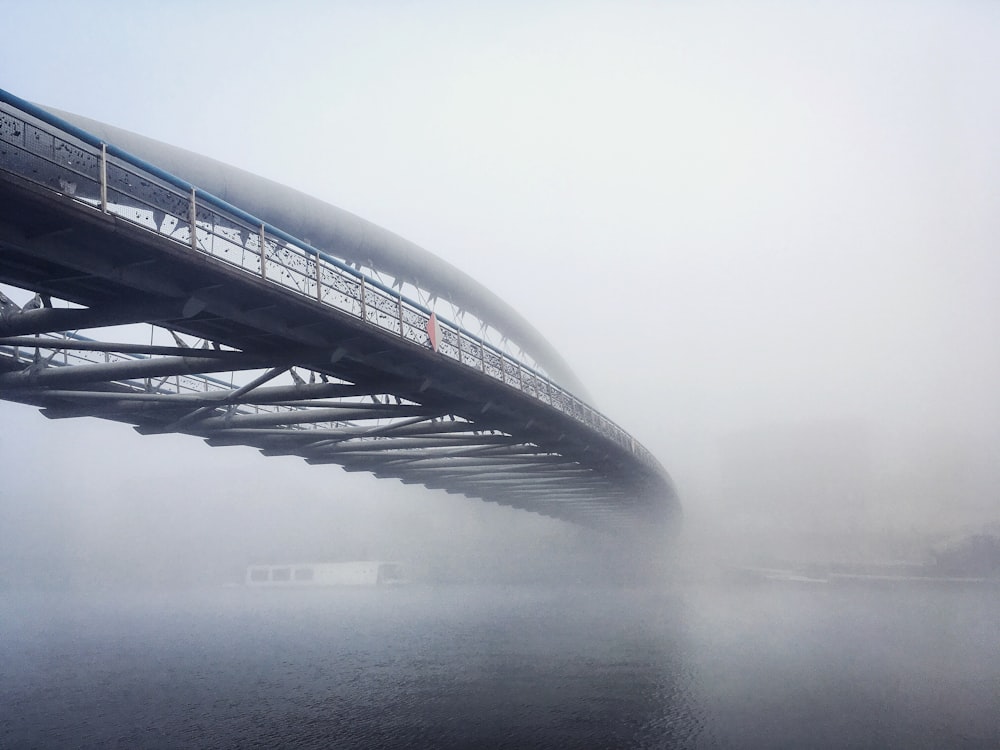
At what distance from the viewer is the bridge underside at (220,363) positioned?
52.0ft

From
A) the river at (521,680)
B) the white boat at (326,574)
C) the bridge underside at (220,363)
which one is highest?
the bridge underside at (220,363)

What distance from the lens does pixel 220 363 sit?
21984 millimetres

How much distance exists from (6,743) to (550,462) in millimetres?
31784

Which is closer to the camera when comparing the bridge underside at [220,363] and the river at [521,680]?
the bridge underside at [220,363]

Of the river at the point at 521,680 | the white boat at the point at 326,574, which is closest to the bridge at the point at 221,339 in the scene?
the river at the point at 521,680

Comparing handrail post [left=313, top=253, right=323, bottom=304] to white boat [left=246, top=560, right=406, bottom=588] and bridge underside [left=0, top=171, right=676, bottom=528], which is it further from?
white boat [left=246, top=560, right=406, bottom=588]

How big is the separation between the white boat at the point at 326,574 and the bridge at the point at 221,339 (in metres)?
79.0

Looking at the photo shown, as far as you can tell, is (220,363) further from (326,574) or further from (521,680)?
(326,574)

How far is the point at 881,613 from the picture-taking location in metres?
59.2

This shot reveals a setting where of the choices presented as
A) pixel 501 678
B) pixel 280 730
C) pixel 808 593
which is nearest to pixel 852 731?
pixel 501 678

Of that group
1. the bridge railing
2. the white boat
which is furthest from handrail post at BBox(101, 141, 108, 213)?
the white boat

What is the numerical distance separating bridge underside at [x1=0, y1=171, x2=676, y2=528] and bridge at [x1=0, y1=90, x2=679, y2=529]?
0.07 metres

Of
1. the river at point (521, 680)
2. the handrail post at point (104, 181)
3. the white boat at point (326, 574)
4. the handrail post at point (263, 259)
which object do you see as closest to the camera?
the handrail post at point (104, 181)

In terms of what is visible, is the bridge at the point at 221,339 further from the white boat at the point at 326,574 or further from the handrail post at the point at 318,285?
the white boat at the point at 326,574
